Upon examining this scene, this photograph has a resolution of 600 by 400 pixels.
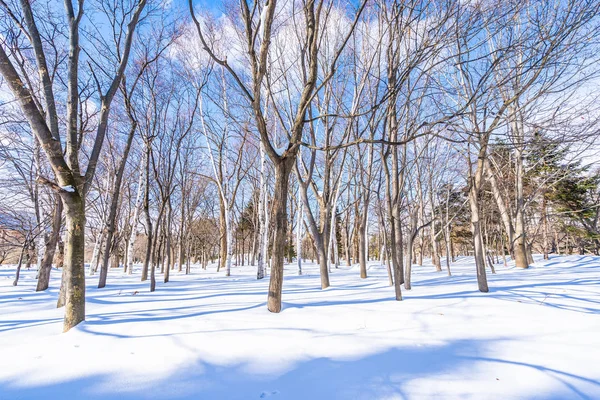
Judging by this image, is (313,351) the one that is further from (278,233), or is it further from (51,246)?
(51,246)

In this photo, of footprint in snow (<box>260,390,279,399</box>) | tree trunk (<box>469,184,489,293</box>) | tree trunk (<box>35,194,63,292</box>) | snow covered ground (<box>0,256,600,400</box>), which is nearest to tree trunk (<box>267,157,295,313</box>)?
snow covered ground (<box>0,256,600,400</box>)

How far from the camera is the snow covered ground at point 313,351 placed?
188 cm

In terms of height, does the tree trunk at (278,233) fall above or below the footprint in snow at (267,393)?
above

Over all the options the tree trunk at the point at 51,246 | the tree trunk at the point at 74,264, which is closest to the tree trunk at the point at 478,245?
the tree trunk at the point at 74,264

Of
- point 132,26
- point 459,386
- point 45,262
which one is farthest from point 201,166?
point 459,386

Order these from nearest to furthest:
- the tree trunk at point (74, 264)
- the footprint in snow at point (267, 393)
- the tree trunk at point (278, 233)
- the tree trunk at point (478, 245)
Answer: the footprint in snow at point (267, 393), the tree trunk at point (74, 264), the tree trunk at point (278, 233), the tree trunk at point (478, 245)

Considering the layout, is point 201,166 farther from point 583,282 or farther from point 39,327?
point 583,282

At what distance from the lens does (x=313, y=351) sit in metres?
2.46

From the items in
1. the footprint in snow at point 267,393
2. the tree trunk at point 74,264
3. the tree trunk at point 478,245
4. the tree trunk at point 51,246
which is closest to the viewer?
the footprint in snow at point 267,393

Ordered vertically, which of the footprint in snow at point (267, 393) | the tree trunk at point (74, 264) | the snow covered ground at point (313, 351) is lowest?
the footprint in snow at point (267, 393)

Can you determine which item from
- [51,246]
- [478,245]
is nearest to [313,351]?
[478,245]

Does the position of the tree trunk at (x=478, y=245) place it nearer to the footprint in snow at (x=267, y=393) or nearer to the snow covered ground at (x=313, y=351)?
the snow covered ground at (x=313, y=351)

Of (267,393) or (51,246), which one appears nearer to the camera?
(267,393)

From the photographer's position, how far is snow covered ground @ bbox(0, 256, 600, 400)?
74.0 inches
